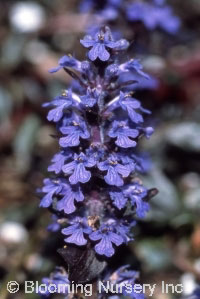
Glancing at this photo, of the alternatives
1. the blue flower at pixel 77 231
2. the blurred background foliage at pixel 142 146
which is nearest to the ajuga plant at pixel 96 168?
the blue flower at pixel 77 231

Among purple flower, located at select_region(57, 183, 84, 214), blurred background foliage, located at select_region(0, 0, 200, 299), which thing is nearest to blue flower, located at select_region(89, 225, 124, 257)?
purple flower, located at select_region(57, 183, 84, 214)

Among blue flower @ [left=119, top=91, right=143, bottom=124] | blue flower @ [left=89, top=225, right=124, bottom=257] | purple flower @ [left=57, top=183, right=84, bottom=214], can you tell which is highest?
blue flower @ [left=119, top=91, right=143, bottom=124]

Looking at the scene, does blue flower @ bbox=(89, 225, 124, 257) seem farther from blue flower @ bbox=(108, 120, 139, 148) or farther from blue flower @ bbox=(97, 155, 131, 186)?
blue flower @ bbox=(108, 120, 139, 148)

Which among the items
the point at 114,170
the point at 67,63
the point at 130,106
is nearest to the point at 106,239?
the point at 114,170

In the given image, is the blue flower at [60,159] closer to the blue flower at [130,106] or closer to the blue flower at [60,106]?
the blue flower at [60,106]

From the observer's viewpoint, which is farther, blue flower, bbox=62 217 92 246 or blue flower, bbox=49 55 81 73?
blue flower, bbox=49 55 81 73

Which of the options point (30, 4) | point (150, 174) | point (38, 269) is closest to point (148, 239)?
point (150, 174)
